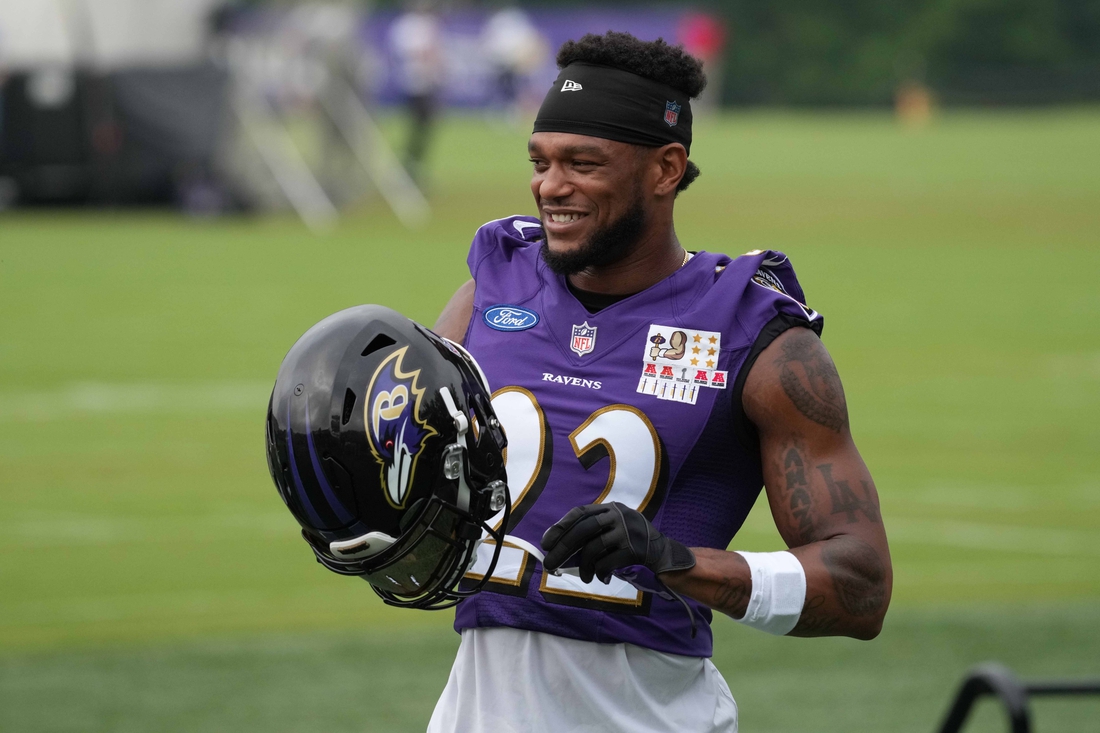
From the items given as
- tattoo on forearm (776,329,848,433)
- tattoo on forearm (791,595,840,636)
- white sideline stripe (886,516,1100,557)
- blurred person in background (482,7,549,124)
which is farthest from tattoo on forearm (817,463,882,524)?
blurred person in background (482,7,549,124)

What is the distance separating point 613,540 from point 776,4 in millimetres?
61434

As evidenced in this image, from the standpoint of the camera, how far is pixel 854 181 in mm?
33469

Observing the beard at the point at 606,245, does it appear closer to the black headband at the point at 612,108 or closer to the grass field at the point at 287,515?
the black headband at the point at 612,108

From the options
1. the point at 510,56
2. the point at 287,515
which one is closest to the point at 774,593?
the point at 287,515

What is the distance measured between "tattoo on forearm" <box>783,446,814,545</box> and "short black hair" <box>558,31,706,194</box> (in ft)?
2.39

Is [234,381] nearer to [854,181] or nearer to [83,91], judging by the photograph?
[83,91]

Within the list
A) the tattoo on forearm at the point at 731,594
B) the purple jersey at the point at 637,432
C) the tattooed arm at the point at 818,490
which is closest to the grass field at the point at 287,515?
the purple jersey at the point at 637,432

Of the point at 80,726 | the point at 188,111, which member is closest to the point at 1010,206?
the point at 188,111

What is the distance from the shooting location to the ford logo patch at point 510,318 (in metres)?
3.62

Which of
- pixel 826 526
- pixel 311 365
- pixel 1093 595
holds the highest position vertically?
pixel 311 365

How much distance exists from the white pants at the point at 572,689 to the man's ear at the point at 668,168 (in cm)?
100

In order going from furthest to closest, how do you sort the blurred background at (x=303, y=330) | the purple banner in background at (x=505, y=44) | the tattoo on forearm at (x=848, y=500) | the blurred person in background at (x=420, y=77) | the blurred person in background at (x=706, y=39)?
1. the blurred person in background at (x=706, y=39)
2. the purple banner in background at (x=505, y=44)
3. the blurred person in background at (x=420, y=77)
4. the blurred background at (x=303, y=330)
5. the tattoo on forearm at (x=848, y=500)

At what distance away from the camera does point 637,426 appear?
3.38 metres

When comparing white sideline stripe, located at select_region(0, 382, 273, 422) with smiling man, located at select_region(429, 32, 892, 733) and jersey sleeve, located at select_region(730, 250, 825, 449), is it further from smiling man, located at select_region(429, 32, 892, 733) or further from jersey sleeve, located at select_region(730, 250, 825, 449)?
jersey sleeve, located at select_region(730, 250, 825, 449)
